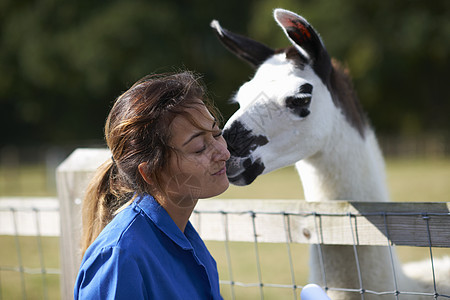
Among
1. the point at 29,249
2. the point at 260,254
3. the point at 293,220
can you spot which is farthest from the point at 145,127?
the point at 29,249

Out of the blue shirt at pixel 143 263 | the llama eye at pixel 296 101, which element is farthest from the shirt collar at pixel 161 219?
the llama eye at pixel 296 101

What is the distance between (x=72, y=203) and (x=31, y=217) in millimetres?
504

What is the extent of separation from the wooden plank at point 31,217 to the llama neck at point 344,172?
1.39 m

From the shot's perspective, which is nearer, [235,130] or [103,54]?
[235,130]

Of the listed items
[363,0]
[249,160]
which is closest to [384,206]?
[249,160]

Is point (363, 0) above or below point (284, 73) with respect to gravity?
above

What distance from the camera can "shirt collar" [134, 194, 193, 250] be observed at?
139 cm

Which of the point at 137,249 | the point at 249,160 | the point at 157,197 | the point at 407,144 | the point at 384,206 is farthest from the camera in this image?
the point at 407,144

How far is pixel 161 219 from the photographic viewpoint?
4.59 feet

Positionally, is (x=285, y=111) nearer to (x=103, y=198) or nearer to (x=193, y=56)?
(x=103, y=198)

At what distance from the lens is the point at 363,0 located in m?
23.0

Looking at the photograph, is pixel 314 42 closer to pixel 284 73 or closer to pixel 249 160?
pixel 284 73

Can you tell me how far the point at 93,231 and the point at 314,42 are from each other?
4.78 ft

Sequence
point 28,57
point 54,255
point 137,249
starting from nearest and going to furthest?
point 137,249 < point 54,255 < point 28,57
